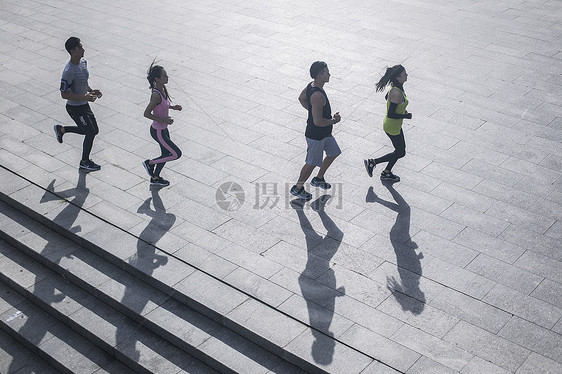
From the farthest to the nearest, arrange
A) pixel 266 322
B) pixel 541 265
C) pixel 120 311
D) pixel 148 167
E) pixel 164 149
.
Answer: pixel 148 167 → pixel 164 149 → pixel 541 265 → pixel 120 311 → pixel 266 322

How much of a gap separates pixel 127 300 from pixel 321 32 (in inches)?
338

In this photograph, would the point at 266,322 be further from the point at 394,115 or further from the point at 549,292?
the point at 394,115

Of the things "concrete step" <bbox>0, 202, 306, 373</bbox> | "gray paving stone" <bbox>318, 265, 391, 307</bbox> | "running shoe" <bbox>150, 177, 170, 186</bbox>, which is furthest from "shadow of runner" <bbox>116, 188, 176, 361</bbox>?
"gray paving stone" <bbox>318, 265, 391, 307</bbox>

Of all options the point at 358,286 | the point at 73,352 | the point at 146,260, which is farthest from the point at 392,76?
the point at 73,352

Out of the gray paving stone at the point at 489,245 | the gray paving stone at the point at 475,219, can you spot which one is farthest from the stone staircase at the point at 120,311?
the gray paving stone at the point at 475,219

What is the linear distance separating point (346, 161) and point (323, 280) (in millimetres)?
2780

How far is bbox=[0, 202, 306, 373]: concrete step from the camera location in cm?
648

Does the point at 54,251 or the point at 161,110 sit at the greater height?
the point at 161,110

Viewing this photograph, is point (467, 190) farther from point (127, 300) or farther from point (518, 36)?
point (518, 36)

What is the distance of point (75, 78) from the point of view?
339 inches

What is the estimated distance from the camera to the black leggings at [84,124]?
29.2 ft

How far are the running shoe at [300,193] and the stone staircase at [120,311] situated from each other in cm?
197

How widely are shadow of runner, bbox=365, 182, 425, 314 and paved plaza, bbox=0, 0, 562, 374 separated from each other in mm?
22

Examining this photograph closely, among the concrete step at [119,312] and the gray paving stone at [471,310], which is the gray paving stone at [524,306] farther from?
the concrete step at [119,312]
